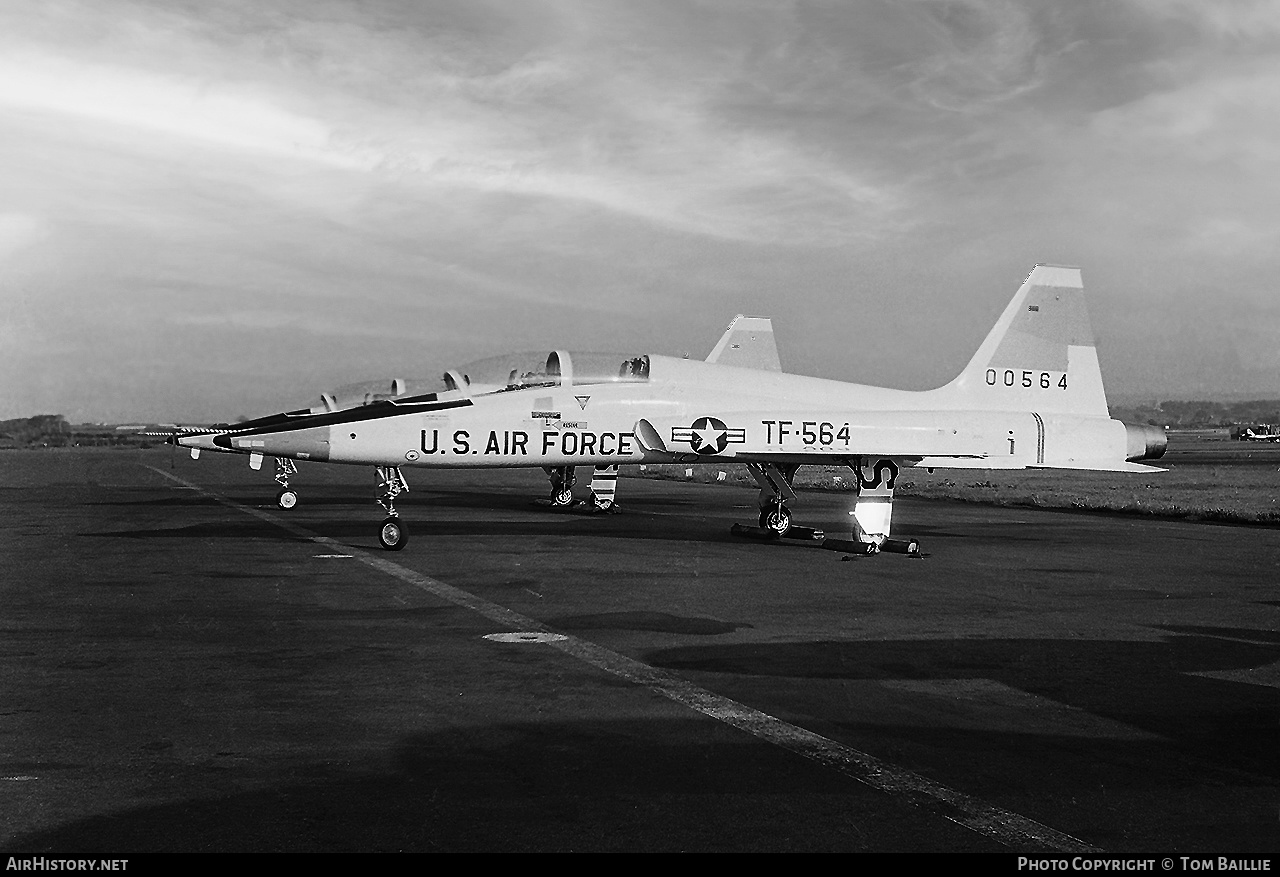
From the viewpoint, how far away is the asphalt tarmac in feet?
16.4

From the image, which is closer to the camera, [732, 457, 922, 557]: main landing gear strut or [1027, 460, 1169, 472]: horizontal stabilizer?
[732, 457, 922, 557]: main landing gear strut

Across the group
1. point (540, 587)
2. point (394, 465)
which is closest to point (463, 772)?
point (540, 587)

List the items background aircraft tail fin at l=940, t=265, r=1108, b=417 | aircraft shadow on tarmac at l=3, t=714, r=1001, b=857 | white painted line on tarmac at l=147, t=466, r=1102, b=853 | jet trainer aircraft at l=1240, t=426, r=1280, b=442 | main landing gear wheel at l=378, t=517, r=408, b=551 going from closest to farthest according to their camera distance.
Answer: aircraft shadow on tarmac at l=3, t=714, r=1001, b=857 < white painted line on tarmac at l=147, t=466, r=1102, b=853 < main landing gear wheel at l=378, t=517, r=408, b=551 < background aircraft tail fin at l=940, t=265, r=1108, b=417 < jet trainer aircraft at l=1240, t=426, r=1280, b=442

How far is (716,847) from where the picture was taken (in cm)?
469

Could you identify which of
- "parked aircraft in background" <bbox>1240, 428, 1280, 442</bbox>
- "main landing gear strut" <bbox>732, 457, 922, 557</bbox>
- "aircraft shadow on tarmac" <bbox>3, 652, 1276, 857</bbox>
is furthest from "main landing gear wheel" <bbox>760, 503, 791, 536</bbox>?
"parked aircraft in background" <bbox>1240, 428, 1280, 442</bbox>

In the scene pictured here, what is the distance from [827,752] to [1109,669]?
357 centimetres

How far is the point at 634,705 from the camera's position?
286 inches

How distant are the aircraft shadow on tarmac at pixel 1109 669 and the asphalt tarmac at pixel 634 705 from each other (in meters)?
0.04

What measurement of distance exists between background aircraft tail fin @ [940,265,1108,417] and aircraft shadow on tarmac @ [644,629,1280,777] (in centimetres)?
1025

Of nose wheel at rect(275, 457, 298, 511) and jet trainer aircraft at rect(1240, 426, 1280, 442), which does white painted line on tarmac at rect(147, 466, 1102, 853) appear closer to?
nose wheel at rect(275, 457, 298, 511)

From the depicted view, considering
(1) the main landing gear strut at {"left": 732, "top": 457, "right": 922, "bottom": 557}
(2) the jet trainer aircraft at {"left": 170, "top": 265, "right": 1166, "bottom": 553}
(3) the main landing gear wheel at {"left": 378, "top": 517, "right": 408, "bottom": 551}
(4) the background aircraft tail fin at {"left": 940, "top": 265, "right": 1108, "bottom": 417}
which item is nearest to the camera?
(2) the jet trainer aircraft at {"left": 170, "top": 265, "right": 1166, "bottom": 553}

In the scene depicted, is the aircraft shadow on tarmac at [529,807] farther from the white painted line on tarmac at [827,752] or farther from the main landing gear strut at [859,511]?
the main landing gear strut at [859,511]

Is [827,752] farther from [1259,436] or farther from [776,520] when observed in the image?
[1259,436]

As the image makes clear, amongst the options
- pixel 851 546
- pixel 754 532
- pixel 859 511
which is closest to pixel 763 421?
pixel 859 511
